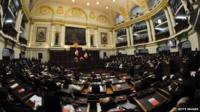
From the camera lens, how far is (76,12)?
75.2 feet

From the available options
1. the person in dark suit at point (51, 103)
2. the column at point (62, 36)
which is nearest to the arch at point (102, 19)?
the column at point (62, 36)

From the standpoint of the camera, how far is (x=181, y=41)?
1218 centimetres

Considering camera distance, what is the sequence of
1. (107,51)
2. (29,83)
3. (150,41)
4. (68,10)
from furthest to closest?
(107,51), (68,10), (150,41), (29,83)

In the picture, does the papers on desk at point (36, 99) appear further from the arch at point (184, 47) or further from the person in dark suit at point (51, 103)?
the arch at point (184, 47)

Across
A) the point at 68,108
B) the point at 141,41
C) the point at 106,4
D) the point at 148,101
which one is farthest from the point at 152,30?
the point at 68,108

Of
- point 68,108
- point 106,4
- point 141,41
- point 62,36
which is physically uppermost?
point 106,4

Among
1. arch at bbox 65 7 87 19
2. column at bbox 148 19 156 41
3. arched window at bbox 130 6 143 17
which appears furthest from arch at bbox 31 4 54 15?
column at bbox 148 19 156 41

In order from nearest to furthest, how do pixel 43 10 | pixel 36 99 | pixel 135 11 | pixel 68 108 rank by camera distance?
pixel 68 108, pixel 36 99, pixel 43 10, pixel 135 11

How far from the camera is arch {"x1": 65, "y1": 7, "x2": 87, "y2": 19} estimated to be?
22250 millimetres

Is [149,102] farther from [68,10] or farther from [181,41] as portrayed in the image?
[68,10]

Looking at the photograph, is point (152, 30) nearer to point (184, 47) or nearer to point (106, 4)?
point (184, 47)

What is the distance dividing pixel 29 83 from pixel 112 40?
841 inches

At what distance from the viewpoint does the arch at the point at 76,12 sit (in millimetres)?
22250

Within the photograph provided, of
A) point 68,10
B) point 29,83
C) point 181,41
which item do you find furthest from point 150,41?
point 29,83
